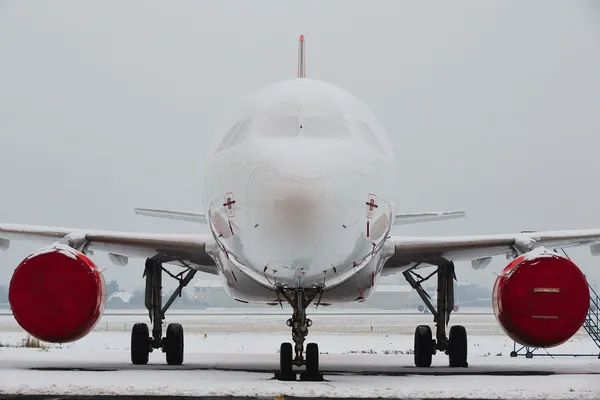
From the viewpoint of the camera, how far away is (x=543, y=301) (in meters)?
12.1

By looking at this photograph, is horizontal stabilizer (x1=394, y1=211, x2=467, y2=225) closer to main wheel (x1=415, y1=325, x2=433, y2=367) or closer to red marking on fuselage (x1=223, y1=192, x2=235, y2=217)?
main wheel (x1=415, y1=325, x2=433, y2=367)

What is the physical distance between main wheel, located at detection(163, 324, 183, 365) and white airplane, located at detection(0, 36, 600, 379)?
2.78 m

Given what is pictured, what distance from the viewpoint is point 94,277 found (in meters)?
12.7

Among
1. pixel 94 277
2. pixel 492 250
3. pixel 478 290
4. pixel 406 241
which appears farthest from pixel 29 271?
pixel 478 290

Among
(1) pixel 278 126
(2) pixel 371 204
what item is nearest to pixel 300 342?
(2) pixel 371 204

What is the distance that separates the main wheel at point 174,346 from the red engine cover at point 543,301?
275 inches

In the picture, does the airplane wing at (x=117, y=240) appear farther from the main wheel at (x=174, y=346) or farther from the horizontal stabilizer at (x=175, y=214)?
the main wheel at (x=174, y=346)

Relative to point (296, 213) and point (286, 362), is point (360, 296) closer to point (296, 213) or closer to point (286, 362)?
point (286, 362)

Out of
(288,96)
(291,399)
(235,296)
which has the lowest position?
(291,399)

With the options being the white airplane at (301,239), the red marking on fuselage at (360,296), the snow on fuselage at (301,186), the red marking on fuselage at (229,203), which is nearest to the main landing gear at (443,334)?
the red marking on fuselage at (360,296)

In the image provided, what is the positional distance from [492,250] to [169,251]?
5.31 m

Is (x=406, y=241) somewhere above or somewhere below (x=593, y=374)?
above

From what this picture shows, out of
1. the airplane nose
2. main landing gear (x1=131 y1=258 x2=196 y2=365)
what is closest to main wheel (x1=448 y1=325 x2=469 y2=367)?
main landing gear (x1=131 y1=258 x2=196 y2=365)

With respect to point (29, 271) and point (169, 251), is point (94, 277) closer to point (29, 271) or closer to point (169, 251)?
point (29, 271)
